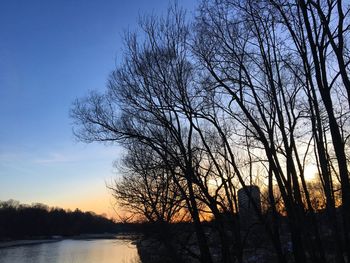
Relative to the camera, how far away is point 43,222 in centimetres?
16112

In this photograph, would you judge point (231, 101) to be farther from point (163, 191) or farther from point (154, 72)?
point (163, 191)

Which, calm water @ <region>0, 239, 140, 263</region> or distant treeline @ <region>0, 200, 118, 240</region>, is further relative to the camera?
distant treeline @ <region>0, 200, 118, 240</region>

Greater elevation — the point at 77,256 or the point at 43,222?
the point at 43,222

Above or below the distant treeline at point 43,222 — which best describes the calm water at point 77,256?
below

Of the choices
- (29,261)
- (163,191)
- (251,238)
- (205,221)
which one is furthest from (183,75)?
(29,261)

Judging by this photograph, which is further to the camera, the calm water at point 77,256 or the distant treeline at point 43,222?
the distant treeline at point 43,222

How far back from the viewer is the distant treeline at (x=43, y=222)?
149125 mm

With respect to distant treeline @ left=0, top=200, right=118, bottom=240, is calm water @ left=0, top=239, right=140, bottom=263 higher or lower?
lower

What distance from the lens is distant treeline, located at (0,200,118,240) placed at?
149 m

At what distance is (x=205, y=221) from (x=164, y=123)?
15.6 ft

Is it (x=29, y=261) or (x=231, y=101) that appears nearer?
(x=231, y=101)

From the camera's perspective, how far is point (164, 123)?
17469 millimetres

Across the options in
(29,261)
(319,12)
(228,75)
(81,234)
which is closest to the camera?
(319,12)

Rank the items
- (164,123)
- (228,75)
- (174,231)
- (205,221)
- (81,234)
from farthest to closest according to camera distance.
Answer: (81,234)
(174,231)
(205,221)
(164,123)
(228,75)
